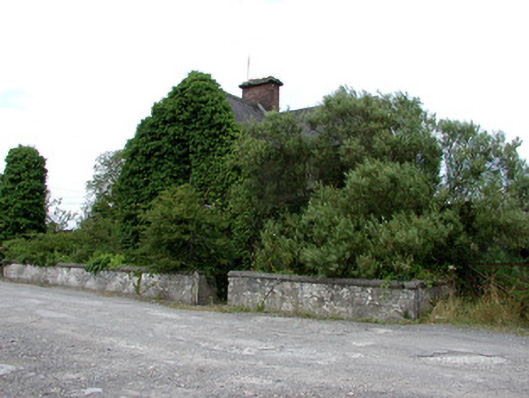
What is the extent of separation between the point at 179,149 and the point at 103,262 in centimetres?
372

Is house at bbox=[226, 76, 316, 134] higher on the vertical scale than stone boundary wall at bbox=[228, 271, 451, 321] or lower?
higher

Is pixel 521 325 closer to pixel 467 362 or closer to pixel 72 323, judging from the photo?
pixel 467 362

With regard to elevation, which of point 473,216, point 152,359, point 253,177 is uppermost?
point 253,177

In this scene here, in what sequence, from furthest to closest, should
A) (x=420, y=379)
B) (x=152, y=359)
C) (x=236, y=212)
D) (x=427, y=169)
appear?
(x=236, y=212)
(x=427, y=169)
(x=152, y=359)
(x=420, y=379)

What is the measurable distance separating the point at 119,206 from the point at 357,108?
764 cm

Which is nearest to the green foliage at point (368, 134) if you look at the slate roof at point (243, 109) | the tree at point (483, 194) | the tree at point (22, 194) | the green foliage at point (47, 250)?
the tree at point (483, 194)

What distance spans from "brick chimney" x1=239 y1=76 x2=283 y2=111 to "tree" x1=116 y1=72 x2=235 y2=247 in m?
13.3

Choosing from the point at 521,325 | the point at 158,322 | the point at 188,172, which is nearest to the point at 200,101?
the point at 188,172

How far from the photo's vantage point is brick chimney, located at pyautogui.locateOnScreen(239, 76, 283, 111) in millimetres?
27188

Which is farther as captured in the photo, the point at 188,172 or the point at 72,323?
the point at 188,172

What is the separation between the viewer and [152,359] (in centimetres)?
529

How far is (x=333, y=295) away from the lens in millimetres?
9125

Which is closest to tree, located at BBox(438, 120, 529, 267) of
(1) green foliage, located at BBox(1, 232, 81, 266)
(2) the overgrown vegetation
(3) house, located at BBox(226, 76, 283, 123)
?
(2) the overgrown vegetation

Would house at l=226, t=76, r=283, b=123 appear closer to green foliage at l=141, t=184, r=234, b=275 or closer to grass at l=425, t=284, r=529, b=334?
green foliage at l=141, t=184, r=234, b=275
